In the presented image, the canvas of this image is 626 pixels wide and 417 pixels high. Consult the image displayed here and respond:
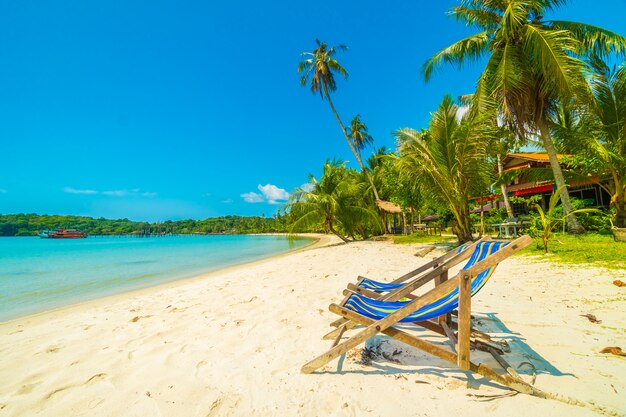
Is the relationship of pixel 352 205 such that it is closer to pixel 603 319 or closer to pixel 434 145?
pixel 434 145

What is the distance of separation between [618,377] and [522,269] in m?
4.39

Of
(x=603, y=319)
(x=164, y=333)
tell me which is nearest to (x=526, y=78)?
(x=603, y=319)

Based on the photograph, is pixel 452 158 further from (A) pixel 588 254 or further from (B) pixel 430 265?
(B) pixel 430 265

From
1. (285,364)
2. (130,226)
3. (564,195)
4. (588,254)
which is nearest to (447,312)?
(285,364)

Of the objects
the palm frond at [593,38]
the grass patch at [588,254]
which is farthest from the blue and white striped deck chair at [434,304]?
the palm frond at [593,38]

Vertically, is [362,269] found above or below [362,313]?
below

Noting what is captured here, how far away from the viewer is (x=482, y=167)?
30.6 ft

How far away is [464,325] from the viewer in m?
1.87

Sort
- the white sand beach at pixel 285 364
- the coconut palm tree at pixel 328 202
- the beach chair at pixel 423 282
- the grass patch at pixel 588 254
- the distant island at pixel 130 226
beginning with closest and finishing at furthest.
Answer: the white sand beach at pixel 285 364 → the beach chair at pixel 423 282 → the grass patch at pixel 588 254 → the coconut palm tree at pixel 328 202 → the distant island at pixel 130 226

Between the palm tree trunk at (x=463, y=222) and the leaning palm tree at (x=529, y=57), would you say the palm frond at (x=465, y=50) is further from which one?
the palm tree trunk at (x=463, y=222)

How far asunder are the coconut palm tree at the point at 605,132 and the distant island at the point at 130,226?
52216mm

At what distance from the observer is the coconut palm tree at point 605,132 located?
855 centimetres

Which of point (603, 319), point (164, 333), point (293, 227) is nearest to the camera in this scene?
point (603, 319)

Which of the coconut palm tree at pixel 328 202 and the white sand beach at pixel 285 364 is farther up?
the coconut palm tree at pixel 328 202
